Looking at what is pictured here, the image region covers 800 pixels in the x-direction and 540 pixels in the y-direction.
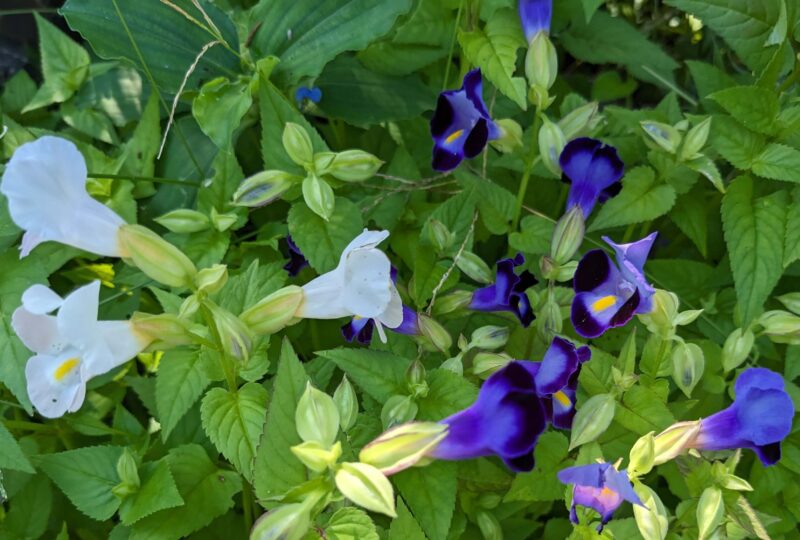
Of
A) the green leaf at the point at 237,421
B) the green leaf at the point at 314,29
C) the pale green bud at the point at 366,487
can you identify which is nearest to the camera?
the pale green bud at the point at 366,487

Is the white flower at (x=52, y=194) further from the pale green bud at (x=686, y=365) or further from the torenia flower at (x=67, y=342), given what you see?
the pale green bud at (x=686, y=365)

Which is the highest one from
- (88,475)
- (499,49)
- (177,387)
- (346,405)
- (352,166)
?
(499,49)

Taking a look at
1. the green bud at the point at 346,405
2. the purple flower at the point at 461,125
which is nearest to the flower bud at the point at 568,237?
the purple flower at the point at 461,125

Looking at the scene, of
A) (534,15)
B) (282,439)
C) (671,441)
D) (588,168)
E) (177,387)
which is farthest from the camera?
(534,15)

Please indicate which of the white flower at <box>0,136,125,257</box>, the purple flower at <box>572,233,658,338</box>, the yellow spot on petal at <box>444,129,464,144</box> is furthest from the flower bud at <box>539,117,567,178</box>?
the white flower at <box>0,136,125,257</box>

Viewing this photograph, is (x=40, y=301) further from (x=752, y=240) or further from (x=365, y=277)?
→ (x=752, y=240)

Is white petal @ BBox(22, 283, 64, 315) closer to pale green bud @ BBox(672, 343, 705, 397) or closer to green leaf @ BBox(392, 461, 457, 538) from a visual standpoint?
green leaf @ BBox(392, 461, 457, 538)

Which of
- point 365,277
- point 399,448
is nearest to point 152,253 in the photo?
point 365,277
